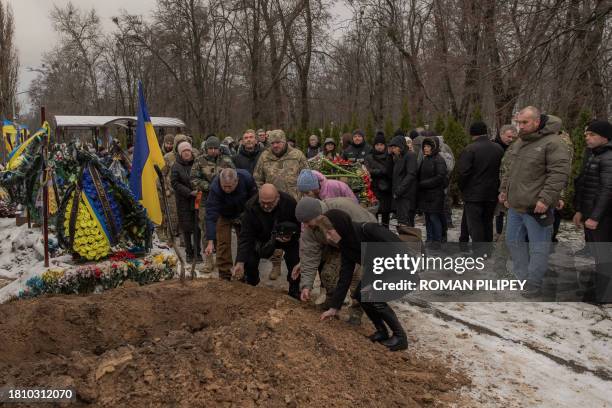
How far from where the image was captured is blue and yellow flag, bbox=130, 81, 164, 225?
18.6 feet

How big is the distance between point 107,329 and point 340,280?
6.63 feet

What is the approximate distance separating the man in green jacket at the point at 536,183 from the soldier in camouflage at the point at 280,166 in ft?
8.32

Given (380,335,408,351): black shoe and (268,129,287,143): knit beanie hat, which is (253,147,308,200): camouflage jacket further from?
(380,335,408,351): black shoe

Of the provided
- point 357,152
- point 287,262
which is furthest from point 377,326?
point 357,152

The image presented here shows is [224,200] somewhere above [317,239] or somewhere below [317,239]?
above

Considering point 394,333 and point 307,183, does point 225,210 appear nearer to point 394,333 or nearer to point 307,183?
point 307,183

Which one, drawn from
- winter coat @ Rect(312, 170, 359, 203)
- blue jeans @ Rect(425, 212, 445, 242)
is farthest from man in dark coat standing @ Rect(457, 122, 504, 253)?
winter coat @ Rect(312, 170, 359, 203)

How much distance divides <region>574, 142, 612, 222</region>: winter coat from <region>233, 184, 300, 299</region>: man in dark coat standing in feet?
9.75

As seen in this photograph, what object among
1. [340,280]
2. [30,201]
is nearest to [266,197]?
[340,280]

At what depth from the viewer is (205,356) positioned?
346cm

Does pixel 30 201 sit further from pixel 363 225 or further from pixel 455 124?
pixel 455 124

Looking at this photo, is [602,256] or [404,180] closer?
[602,256]

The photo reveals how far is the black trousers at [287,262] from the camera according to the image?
17.4 ft

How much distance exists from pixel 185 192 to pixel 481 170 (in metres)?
3.91
